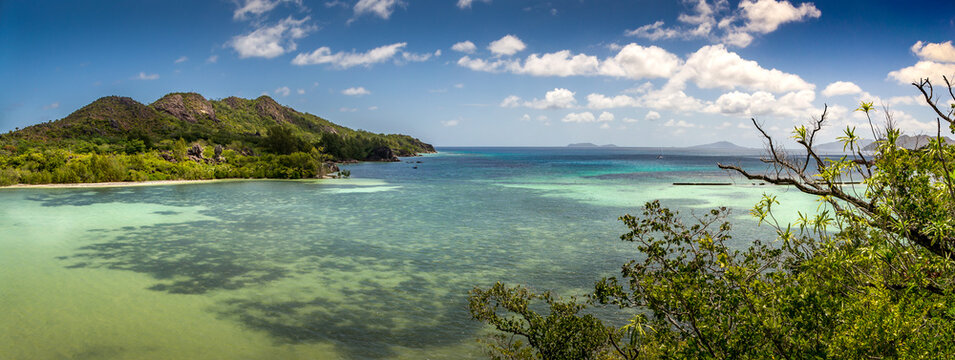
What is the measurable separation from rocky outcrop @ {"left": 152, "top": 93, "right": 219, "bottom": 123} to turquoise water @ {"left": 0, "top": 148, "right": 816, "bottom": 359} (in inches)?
3816

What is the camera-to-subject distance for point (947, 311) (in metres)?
4.95

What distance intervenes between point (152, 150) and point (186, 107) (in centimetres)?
7937

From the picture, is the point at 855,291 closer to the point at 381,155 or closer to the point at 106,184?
the point at 106,184

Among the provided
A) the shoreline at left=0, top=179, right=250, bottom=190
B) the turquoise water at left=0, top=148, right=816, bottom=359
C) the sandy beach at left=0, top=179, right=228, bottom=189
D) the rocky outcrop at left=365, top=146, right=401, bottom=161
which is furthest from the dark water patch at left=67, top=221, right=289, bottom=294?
the rocky outcrop at left=365, top=146, right=401, bottom=161

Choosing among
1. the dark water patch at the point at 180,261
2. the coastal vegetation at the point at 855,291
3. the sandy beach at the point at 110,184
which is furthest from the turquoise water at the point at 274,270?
the sandy beach at the point at 110,184

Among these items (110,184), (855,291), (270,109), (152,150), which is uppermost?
(270,109)

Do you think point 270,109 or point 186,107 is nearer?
point 186,107

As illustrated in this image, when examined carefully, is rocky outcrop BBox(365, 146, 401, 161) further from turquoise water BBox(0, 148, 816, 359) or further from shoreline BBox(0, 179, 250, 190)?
turquoise water BBox(0, 148, 816, 359)

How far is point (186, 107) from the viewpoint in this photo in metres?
126

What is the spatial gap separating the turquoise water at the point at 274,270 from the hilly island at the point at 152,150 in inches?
479

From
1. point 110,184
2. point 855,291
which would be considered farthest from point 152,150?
point 855,291

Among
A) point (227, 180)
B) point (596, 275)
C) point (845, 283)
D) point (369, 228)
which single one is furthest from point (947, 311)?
point (227, 180)

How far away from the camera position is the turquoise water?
10.0m

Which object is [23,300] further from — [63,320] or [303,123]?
[303,123]
